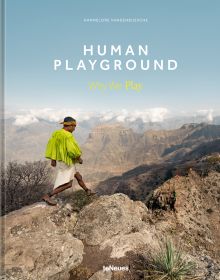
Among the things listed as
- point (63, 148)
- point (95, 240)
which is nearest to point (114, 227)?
point (95, 240)

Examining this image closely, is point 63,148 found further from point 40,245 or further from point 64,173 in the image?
point 40,245

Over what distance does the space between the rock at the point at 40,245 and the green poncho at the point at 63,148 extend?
2289 millimetres

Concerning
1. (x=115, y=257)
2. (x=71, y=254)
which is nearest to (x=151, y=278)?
(x=115, y=257)

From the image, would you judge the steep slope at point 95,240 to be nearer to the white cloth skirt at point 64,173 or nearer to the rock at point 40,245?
the rock at point 40,245

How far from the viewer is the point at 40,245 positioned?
9.73 metres

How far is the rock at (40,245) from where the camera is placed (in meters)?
9.09

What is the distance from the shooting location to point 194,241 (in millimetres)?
13477

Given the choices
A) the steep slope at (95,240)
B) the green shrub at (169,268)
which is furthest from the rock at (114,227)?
the green shrub at (169,268)

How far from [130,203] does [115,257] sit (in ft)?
11.3

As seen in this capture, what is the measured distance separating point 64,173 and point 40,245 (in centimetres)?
246

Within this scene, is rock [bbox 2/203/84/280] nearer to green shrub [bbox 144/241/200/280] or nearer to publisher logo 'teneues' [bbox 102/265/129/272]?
publisher logo 'teneues' [bbox 102/265/129/272]

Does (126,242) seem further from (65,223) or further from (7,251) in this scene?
(7,251)

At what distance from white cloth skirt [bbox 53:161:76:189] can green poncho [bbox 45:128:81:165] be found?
0.23m

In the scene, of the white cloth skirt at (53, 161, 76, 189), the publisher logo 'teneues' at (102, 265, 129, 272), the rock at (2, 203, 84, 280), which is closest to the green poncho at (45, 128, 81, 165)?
the white cloth skirt at (53, 161, 76, 189)
